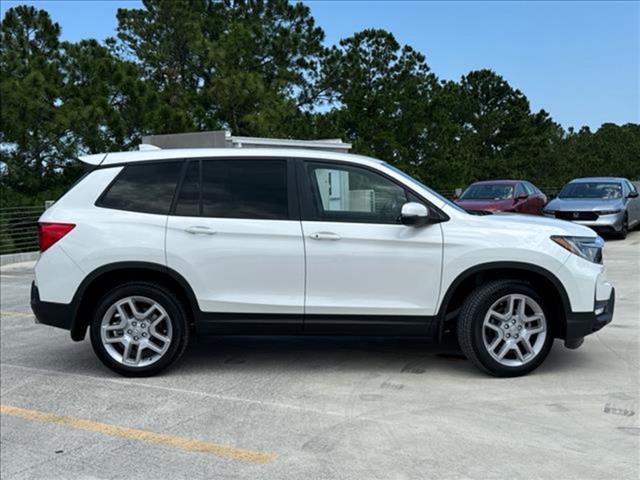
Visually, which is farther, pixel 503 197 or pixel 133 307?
pixel 503 197

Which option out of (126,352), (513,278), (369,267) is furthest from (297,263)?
(513,278)

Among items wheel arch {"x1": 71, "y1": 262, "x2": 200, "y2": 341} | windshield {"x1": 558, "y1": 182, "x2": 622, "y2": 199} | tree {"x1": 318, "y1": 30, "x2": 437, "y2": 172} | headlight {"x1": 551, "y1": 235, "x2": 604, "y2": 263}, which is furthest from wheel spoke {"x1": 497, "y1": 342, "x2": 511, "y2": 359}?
tree {"x1": 318, "y1": 30, "x2": 437, "y2": 172}

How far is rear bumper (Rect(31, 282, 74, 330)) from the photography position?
5.31 m

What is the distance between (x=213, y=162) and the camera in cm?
543

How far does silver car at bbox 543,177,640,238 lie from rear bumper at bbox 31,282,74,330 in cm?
1296

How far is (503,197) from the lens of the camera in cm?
1673

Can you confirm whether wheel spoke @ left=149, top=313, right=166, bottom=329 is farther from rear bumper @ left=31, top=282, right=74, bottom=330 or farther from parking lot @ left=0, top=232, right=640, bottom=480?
rear bumper @ left=31, top=282, right=74, bottom=330

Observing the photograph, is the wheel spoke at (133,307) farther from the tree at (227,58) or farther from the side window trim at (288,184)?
the tree at (227,58)

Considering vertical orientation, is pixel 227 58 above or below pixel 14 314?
above

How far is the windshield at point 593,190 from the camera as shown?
54.2 ft

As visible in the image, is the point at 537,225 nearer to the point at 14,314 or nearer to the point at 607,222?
the point at 14,314

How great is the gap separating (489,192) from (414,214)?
12.7 m

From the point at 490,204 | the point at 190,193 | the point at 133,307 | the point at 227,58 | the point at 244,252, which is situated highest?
the point at 227,58

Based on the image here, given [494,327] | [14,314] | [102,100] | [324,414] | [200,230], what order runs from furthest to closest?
[102,100], [14,314], [200,230], [494,327], [324,414]
